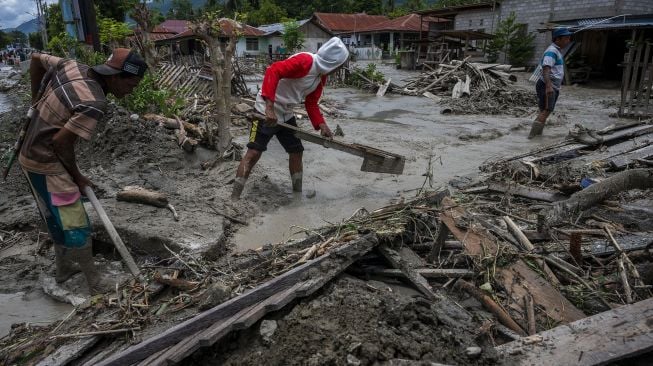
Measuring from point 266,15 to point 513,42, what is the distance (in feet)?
114

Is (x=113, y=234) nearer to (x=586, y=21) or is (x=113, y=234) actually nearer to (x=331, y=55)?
(x=331, y=55)

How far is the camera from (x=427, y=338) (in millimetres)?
1927

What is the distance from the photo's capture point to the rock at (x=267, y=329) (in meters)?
2.02

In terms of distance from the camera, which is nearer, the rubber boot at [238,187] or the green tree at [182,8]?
the rubber boot at [238,187]

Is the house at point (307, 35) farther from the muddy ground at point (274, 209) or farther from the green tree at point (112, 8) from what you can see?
the muddy ground at point (274, 209)

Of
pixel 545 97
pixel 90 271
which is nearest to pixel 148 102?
pixel 90 271

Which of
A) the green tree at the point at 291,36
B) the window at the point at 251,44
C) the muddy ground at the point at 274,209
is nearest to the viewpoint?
the muddy ground at the point at 274,209

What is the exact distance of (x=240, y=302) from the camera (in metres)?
2.22

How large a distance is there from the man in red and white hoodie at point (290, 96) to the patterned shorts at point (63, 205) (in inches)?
72.2

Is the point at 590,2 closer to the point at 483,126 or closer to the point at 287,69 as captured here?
the point at 483,126

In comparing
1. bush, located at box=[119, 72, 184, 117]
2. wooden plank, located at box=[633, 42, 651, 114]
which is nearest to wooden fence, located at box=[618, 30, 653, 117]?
wooden plank, located at box=[633, 42, 651, 114]

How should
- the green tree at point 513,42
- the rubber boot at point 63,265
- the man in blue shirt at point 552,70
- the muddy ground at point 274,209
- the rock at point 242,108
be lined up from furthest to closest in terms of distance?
the green tree at point 513,42
the rock at point 242,108
the man in blue shirt at point 552,70
the rubber boot at point 63,265
the muddy ground at point 274,209

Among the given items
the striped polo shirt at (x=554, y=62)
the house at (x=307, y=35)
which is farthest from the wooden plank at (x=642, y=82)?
the house at (x=307, y=35)

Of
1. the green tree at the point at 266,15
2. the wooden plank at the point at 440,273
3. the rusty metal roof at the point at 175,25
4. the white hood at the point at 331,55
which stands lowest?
the wooden plank at the point at 440,273
